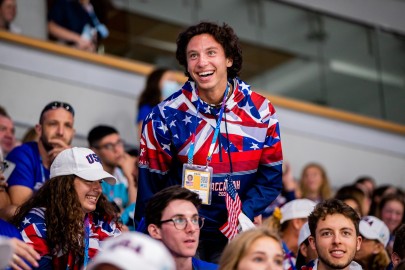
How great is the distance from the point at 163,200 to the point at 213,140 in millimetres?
769

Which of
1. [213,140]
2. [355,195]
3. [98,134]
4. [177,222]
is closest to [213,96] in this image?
[213,140]

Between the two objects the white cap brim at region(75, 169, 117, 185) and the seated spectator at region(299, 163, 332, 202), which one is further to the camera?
the seated spectator at region(299, 163, 332, 202)

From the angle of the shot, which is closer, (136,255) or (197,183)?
(136,255)

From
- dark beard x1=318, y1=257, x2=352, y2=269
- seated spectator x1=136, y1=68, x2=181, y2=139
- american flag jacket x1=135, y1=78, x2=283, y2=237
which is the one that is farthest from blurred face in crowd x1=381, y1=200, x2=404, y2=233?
american flag jacket x1=135, y1=78, x2=283, y2=237

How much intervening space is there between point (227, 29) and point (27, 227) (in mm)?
1627

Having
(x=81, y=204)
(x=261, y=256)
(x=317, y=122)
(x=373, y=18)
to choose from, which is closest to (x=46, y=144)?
(x=81, y=204)

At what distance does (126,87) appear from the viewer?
9969mm

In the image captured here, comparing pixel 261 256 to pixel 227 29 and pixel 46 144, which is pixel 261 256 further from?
pixel 46 144

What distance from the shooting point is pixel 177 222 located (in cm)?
478

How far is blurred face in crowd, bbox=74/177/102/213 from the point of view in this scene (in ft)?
17.9

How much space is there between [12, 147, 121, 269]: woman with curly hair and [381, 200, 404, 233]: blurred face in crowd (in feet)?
10.9

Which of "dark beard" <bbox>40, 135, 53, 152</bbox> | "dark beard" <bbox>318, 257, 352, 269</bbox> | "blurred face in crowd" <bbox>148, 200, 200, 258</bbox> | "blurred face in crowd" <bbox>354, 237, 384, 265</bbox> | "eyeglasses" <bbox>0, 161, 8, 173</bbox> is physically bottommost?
"dark beard" <bbox>318, 257, 352, 269</bbox>

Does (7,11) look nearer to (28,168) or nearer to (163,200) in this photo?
(28,168)

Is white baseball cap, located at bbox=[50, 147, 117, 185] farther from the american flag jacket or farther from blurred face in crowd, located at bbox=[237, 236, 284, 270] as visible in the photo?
blurred face in crowd, located at bbox=[237, 236, 284, 270]
